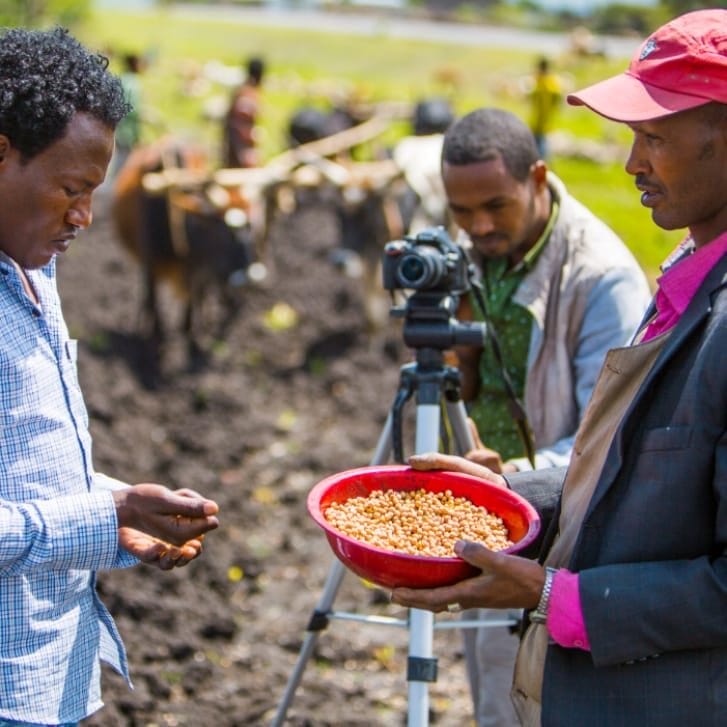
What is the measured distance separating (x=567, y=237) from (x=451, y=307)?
41 cm

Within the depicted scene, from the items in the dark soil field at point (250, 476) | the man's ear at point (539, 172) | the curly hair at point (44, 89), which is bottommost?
the dark soil field at point (250, 476)

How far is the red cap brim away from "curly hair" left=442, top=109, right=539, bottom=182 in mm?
1006

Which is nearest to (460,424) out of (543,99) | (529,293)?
(529,293)

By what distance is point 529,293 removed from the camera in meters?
2.94

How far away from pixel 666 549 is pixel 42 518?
0.99 meters

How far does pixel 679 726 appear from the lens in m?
1.80

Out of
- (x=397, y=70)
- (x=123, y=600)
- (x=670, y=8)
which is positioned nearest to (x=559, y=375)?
(x=123, y=600)

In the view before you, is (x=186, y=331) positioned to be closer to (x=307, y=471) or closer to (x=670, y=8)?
(x=307, y=471)

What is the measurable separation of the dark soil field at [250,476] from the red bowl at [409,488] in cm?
160

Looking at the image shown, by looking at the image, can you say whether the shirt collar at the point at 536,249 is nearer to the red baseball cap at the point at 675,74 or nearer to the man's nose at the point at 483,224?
the man's nose at the point at 483,224

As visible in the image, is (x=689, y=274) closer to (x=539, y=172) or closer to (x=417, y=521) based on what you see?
(x=417, y=521)

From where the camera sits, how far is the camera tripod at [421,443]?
259 centimetres

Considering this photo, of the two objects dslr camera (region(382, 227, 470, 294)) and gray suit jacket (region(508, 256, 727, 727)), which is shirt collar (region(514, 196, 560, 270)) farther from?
gray suit jacket (region(508, 256, 727, 727))

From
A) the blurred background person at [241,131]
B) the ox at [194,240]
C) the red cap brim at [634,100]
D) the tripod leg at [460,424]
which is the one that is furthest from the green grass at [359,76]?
the red cap brim at [634,100]
